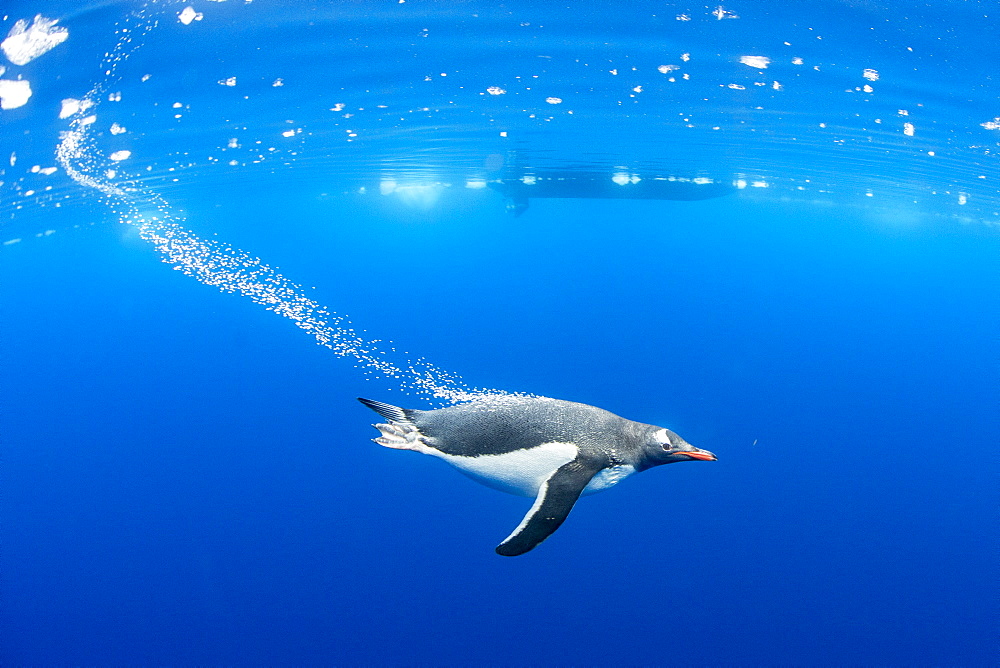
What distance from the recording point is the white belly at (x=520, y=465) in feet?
12.8

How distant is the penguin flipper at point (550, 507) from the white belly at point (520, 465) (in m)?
0.08

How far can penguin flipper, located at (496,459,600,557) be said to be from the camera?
339 cm

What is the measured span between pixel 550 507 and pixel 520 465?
45 cm

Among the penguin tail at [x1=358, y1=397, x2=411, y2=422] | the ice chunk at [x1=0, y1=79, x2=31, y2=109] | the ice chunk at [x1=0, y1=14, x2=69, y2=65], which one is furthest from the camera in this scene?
the ice chunk at [x1=0, y1=79, x2=31, y2=109]

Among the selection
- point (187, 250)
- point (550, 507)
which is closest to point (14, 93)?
point (550, 507)

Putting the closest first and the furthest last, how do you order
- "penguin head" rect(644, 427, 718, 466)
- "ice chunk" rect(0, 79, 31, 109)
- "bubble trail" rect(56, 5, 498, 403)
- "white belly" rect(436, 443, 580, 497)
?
"penguin head" rect(644, 427, 718, 466)
"white belly" rect(436, 443, 580, 497)
"bubble trail" rect(56, 5, 498, 403)
"ice chunk" rect(0, 79, 31, 109)

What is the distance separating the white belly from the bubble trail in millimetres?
1088

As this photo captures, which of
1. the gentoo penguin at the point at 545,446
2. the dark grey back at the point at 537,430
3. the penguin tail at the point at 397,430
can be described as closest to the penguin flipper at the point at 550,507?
the gentoo penguin at the point at 545,446

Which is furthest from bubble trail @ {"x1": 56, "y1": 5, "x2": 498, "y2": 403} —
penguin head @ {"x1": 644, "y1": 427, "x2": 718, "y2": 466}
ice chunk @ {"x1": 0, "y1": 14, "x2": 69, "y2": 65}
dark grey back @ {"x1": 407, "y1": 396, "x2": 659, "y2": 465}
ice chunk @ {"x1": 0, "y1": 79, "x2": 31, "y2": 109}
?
penguin head @ {"x1": 644, "y1": 427, "x2": 718, "y2": 466}

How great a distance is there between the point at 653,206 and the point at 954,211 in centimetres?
925

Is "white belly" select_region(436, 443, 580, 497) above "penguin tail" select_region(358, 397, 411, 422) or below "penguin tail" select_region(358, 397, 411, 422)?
below

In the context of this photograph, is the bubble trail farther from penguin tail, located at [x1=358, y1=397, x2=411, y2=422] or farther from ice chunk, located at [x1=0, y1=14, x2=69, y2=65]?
penguin tail, located at [x1=358, y1=397, x2=411, y2=422]

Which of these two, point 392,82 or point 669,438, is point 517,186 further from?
point 669,438

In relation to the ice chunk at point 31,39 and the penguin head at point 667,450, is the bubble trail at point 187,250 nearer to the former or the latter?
the ice chunk at point 31,39
